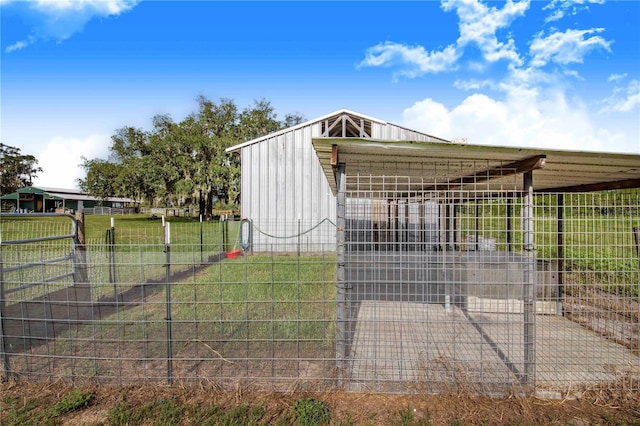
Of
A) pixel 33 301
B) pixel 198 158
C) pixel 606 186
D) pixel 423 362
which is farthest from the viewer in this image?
pixel 198 158

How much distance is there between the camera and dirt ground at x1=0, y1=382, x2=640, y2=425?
3.03 metres

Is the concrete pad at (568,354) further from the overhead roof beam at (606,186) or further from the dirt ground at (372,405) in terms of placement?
the overhead roof beam at (606,186)

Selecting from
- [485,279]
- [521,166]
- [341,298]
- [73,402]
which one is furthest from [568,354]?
[73,402]

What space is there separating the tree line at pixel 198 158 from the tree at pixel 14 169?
31795mm

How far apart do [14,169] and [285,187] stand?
6037 centimetres

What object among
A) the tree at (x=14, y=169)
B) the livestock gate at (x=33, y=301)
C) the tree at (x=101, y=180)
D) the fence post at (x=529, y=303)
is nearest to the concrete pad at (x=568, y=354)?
the fence post at (x=529, y=303)

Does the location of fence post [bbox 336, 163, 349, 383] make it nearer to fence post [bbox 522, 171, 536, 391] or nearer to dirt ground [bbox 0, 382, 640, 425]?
dirt ground [bbox 0, 382, 640, 425]

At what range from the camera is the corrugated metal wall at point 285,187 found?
42.1 ft

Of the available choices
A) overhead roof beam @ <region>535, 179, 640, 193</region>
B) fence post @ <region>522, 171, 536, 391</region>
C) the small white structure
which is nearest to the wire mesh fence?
fence post @ <region>522, 171, 536, 391</region>

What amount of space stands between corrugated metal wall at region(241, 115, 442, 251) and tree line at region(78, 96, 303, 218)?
10758 millimetres

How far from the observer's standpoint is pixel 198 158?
26.7 meters

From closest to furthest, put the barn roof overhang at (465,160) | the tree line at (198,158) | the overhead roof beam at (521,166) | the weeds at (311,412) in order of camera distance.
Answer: the weeds at (311,412)
the barn roof overhang at (465,160)
the overhead roof beam at (521,166)
the tree line at (198,158)

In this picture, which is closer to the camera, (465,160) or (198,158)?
(465,160)

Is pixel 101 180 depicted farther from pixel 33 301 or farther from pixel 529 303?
pixel 529 303
